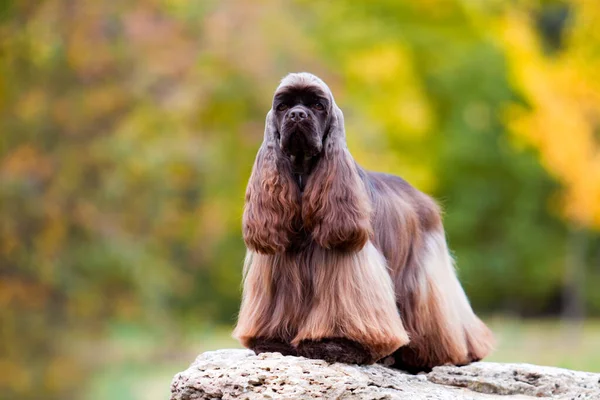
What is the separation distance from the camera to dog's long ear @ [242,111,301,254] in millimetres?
6715

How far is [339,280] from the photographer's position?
22.2 ft

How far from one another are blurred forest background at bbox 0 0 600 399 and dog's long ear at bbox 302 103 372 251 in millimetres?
8065

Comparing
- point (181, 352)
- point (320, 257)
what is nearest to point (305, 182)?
point (320, 257)

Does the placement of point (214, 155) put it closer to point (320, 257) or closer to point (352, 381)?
point (320, 257)

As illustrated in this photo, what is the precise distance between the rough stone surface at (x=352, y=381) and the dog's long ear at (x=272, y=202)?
0.86 m

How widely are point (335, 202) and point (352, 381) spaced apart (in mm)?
1250

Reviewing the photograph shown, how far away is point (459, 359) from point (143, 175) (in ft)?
36.8

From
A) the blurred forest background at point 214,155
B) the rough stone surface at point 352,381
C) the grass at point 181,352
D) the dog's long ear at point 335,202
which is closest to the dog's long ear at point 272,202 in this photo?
the dog's long ear at point 335,202

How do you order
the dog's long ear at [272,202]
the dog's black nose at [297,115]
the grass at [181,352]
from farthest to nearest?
the grass at [181,352] → the dog's long ear at [272,202] → the dog's black nose at [297,115]

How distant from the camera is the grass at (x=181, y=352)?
56.8 feet

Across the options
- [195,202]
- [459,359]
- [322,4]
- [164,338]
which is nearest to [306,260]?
[459,359]

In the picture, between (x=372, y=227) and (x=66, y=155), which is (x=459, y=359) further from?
(x=66, y=155)

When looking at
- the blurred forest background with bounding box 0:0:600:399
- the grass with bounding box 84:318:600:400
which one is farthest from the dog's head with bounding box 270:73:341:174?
the grass with bounding box 84:318:600:400

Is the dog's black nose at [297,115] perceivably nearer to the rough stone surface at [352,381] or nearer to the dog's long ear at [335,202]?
the dog's long ear at [335,202]
